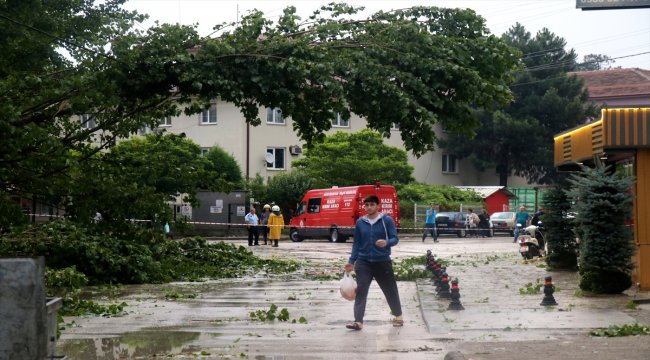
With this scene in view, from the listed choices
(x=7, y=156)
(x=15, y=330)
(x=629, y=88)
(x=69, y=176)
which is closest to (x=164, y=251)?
(x=69, y=176)

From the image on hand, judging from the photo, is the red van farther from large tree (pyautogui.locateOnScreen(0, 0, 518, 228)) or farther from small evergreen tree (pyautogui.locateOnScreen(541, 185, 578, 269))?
large tree (pyautogui.locateOnScreen(0, 0, 518, 228))

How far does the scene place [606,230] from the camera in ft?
51.3

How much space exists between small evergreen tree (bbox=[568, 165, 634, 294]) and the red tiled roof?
2618 inches

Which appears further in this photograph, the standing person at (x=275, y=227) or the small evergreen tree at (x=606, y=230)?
the standing person at (x=275, y=227)

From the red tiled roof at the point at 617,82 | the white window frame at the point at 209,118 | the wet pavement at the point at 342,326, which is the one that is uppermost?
the red tiled roof at the point at 617,82

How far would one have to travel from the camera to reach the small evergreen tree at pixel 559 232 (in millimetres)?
22528

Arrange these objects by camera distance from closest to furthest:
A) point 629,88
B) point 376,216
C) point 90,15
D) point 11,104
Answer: point 376,216
point 11,104
point 90,15
point 629,88

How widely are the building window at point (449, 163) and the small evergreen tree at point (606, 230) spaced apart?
62.2 m

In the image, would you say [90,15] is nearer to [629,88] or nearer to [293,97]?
[293,97]

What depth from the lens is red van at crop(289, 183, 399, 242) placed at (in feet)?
146

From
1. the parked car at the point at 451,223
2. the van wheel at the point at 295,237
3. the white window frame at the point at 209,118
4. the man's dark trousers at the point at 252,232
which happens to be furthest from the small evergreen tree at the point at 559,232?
the white window frame at the point at 209,118

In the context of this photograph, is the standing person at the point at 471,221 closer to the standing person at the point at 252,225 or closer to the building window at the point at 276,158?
the building window at the point at 276,158

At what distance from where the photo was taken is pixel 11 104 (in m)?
14.3

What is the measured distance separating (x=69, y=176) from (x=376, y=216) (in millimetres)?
6598
